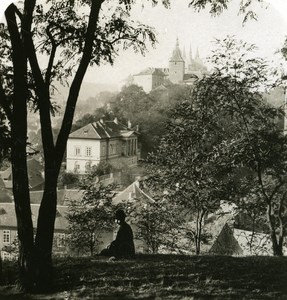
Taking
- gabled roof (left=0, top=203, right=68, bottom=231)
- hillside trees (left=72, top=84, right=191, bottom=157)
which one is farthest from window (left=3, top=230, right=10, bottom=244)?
hillside trees (left=72, top=84, right=191, bottom=157)

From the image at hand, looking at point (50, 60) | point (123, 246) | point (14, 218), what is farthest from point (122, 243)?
point (14, 218)

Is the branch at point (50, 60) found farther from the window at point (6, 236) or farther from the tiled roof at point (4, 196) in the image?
the tiled roof at point (4, 196)

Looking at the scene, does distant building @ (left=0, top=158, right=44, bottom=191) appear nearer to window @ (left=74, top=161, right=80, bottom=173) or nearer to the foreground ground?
window @ (left=74, top=161, right=80, bottom=173)

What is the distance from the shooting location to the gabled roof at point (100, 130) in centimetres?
4106

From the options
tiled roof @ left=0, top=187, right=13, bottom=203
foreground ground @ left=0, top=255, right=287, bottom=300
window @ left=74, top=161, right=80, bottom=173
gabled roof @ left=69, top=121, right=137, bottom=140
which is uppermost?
gabled roof @ left=69, top=121, right=137, bottom=140

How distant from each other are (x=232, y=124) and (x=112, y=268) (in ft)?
16.9

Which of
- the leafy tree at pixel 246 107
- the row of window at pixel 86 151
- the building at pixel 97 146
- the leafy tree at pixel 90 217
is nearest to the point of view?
the leafy tree at pixel 246 107

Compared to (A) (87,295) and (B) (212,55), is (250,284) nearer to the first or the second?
(A) (87,295)

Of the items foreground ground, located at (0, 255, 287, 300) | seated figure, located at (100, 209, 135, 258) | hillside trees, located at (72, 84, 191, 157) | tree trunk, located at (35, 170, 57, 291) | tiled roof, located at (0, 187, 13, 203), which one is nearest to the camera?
foreground ground, located at (0, 255, 287, 300)

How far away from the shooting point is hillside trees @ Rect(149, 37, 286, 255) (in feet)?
30.7

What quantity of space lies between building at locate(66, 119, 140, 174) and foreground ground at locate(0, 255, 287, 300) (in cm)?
2906

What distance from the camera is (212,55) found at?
31.8 ft

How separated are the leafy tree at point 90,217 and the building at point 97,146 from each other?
68.1ft

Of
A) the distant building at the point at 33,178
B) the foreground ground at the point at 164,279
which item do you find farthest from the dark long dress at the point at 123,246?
the distant building at the point at 33,178
